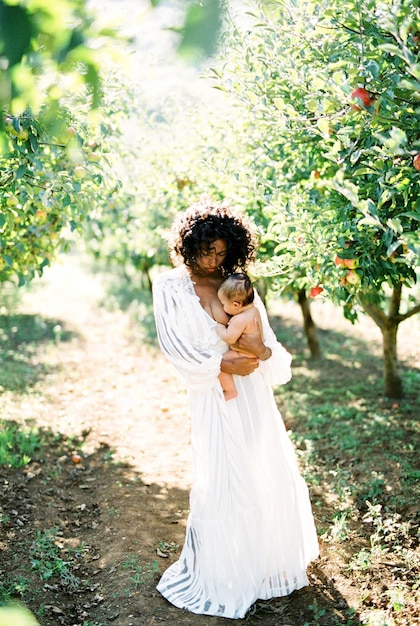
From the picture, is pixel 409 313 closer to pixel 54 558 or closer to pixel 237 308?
pixel 237 308

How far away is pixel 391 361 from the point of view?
21.4ft

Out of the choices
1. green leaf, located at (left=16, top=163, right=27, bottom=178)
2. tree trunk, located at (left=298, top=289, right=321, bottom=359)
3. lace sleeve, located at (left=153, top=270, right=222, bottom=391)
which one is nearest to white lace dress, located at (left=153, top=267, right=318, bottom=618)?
lace sleeve, located at (left=153, top=270, right=222, bottom=391)

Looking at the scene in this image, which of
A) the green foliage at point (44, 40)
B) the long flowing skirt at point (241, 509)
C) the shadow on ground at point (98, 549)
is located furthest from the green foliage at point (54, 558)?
the green foliage at point (44, 40)

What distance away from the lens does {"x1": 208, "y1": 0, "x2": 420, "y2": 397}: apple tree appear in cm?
271

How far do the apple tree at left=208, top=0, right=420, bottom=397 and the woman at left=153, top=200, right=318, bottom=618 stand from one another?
0.57 metres

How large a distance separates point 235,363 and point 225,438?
0.42 metres

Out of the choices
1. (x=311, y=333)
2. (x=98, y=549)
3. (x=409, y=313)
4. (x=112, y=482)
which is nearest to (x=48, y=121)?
(x=98, y=549)

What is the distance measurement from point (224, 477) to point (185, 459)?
261cm

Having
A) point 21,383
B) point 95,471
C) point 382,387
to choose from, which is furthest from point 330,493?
point 21,383

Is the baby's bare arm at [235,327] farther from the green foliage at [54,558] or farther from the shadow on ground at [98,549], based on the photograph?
the green foliage at [54,558]

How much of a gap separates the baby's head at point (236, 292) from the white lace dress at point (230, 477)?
0.51 ft

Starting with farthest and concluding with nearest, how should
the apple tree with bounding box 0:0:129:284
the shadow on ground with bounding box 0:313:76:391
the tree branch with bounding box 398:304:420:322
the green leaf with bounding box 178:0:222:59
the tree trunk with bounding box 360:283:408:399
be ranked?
the shadow on ground with bounding box 0:313:76:391 → the tree trunk with bounding box 360:283:408:399 → the tree branch with bounding box 398:304:420:322 → the apple tree with bounding box 0:0:129:284 → the green leaf with bounding box 178:0:222:59

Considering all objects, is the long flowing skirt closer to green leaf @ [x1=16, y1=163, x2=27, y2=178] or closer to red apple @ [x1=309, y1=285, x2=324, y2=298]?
red apple @ [x1=309, y1=285, x2=324, y2=298]

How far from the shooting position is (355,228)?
3.40m
